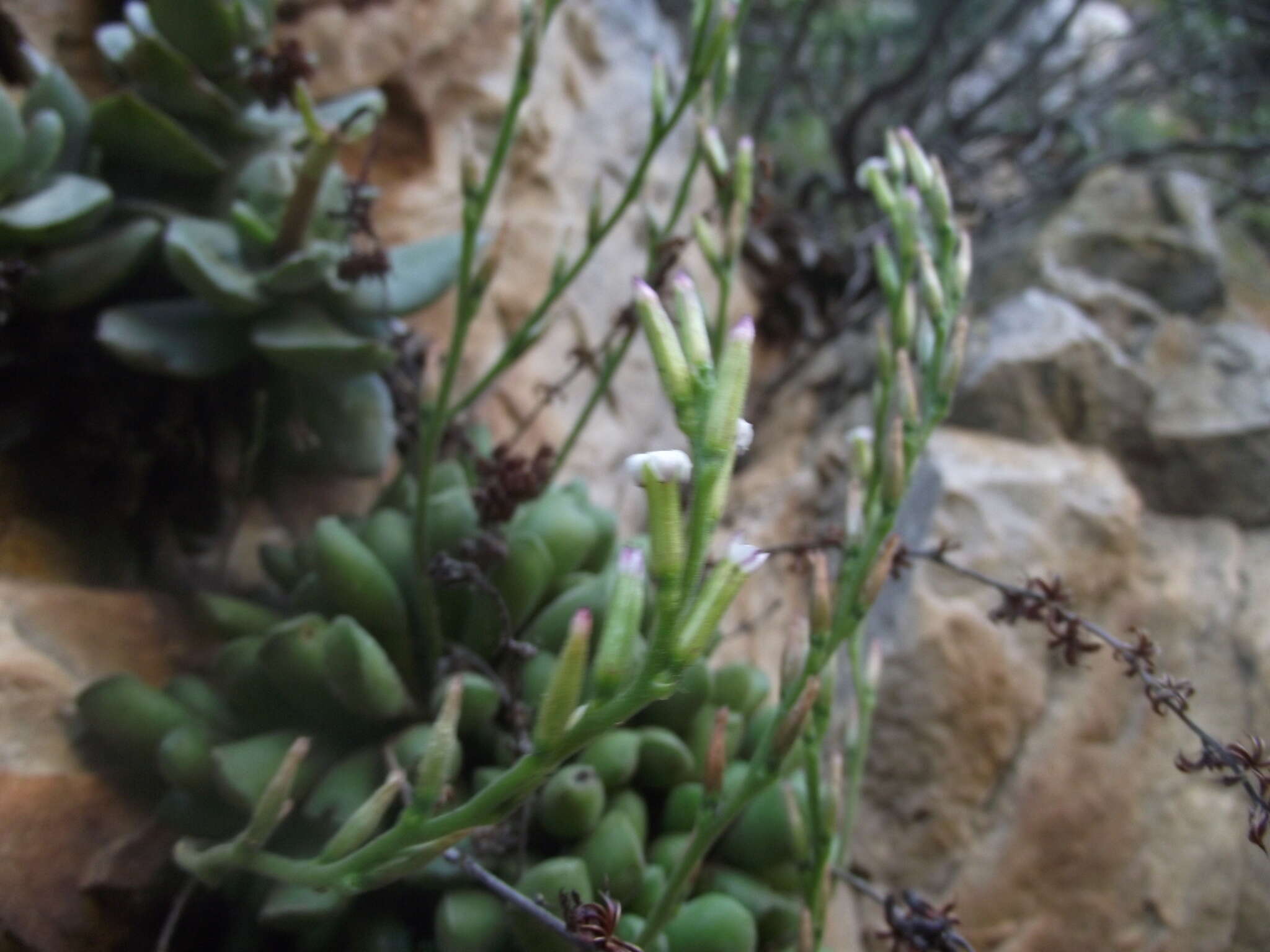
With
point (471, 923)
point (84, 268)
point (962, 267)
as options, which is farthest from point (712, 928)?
point (84, 268)

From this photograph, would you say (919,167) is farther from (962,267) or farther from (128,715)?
(128,715)

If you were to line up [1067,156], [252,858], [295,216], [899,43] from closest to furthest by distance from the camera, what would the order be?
1. [252,858]
2. [295,216]
3. [1067,156]
4. [899,43]

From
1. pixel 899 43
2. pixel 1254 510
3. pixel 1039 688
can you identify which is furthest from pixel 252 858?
pixel 899 43

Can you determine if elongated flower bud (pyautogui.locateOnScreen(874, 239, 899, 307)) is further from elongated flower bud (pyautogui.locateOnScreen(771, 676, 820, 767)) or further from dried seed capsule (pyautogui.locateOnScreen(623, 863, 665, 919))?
dried seed capsule (pyautogui.locateOnScreen(623, 863, 665, 919))

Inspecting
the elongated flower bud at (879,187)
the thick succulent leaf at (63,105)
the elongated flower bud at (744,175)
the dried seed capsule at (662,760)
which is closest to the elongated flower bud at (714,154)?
the elongated flower bud at (744,175)

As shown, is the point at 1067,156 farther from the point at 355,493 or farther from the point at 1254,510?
the point at 355,493

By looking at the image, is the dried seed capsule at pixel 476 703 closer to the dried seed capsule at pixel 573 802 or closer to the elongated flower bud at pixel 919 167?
the dried seed capsule at pixel 573 802

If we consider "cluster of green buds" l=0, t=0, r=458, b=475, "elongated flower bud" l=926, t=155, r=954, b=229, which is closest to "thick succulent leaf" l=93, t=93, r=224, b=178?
"cluster of green buds" l=0, t=0, r=458, b=475
